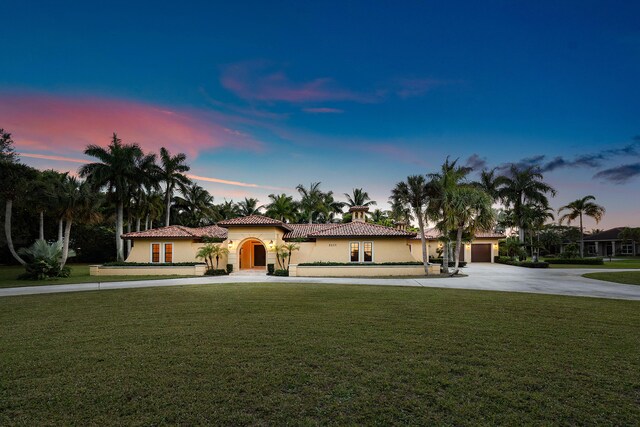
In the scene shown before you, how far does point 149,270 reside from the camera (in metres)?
24.6

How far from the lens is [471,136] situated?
23500mm

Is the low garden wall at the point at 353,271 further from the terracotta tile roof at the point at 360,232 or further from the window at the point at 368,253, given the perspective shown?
the terracotta tile roof at the point at 360,232

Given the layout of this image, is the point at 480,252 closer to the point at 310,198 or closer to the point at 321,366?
the point at 310,198

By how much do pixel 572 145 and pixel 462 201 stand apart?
1101 cm

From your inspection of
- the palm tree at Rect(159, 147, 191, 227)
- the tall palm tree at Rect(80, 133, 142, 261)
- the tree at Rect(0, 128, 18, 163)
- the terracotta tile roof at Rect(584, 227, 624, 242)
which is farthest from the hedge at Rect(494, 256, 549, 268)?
the tree at Rect(0, 128, 18, 163)

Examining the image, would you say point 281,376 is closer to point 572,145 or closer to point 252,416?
point 252,416

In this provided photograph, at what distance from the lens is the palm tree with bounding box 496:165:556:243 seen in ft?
126

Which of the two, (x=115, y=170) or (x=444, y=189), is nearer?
(x=444, y=189)

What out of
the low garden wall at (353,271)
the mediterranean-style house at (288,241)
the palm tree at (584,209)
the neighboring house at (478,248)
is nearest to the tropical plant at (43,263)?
the mediterranean-style house at (288,241)

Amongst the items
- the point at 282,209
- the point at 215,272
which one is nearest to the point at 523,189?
the point at 282,209

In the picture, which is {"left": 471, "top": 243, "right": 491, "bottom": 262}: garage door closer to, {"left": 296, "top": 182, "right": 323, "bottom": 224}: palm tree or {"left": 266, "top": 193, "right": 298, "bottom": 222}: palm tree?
{"left": 296, "top": 182, "right": 323, "bottom": 224}: palm tree

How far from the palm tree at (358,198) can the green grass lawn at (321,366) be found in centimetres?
4353

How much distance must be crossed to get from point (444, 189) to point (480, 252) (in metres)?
22.8

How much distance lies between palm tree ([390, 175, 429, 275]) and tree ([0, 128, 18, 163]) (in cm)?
2755
